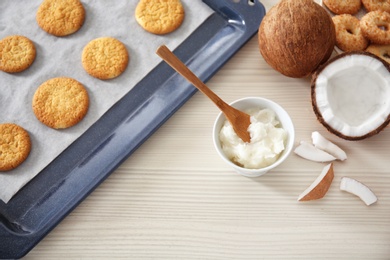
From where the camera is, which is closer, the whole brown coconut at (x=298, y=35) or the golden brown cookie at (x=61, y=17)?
the whole brown coconut at (x=298, y=35)

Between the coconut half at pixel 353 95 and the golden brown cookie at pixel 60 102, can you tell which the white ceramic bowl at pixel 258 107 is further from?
the golden brown cookie at pixel 60 102

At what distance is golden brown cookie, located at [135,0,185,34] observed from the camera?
1070 millimetres

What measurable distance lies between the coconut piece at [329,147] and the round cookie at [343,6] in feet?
1.01

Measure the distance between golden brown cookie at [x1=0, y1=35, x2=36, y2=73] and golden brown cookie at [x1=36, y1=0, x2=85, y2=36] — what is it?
6cm

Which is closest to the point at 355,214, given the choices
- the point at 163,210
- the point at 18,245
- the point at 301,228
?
the point at 301,228

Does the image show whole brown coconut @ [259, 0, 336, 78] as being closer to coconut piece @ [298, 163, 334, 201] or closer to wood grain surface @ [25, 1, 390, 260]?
wood grain surface @ [25, 1, 390, 260]

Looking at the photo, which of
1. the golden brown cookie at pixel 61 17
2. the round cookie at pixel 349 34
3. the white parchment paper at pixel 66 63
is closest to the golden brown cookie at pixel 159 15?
the white parchment paper at pixel 66 63

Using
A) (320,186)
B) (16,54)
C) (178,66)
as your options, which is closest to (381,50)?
(320,186)

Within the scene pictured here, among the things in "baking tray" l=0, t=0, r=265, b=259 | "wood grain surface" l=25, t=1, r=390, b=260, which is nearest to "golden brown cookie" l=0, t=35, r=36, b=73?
"baking tray" l=0, t=0, r=265, b=259

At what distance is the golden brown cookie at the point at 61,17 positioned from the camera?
3.51ft

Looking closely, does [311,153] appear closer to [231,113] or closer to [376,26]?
[231,113]

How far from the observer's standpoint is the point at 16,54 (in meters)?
1.04

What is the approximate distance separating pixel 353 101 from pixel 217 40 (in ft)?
1.14

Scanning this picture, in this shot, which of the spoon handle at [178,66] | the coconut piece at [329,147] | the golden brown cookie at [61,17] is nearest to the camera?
the spoon handle at [178,66]
